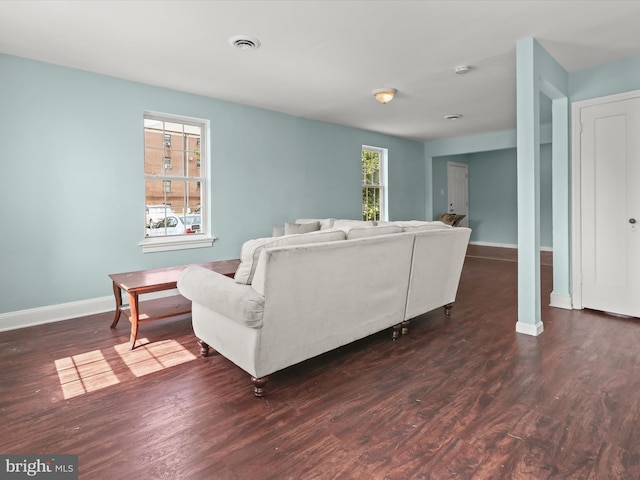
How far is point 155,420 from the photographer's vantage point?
187 centimetres

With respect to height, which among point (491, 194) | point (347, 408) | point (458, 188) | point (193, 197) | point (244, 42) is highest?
point (244, 42)

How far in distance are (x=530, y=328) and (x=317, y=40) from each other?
2.97 meters

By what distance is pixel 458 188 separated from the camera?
29.4 feet

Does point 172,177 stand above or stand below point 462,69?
below

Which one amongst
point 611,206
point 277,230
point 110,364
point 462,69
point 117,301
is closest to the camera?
point 110,364

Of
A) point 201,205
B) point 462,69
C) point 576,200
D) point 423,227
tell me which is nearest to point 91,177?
point 201,205

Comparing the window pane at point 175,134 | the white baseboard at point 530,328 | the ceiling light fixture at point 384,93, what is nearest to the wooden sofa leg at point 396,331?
the white baseboard at point 530,328

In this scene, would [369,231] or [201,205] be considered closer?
[369,231]

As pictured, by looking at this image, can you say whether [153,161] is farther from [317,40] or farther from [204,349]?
[204,349]

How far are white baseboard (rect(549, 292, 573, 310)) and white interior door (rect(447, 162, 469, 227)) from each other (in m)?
4.94

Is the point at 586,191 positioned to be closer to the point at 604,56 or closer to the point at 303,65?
the point at 604,56

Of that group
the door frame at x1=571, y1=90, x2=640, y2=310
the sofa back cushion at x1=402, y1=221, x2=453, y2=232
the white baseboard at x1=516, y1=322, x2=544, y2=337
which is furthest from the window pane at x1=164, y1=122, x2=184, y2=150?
the door frame at x1=571, y1=90, x2=640, y2=310

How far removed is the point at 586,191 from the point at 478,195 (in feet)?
18.6

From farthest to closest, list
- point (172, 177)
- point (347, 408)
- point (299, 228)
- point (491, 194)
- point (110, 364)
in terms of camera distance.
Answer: point (491, 194)
point (299, 228)
point (172, 177)
point (110, 364)
point (347, 408)
